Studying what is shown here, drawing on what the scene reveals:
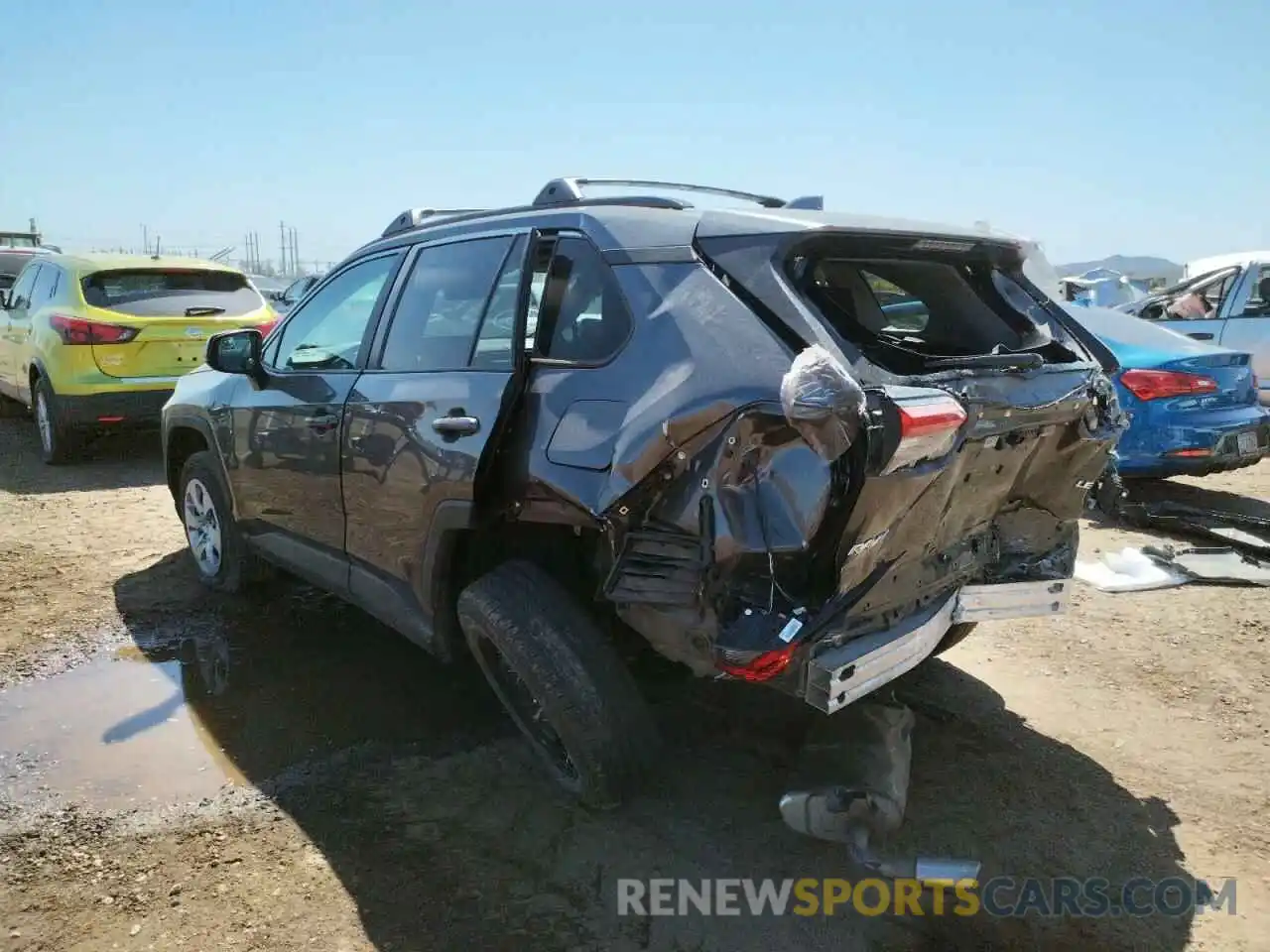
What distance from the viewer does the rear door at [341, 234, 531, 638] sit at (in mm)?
2994

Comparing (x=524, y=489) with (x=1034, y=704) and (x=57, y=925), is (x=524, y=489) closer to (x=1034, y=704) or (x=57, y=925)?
(x=57, y=925)

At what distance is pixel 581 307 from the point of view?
2.89 metres

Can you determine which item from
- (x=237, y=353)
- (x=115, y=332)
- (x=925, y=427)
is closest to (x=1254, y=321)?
(x=925, y=427)

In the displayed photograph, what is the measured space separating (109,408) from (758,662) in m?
6.95

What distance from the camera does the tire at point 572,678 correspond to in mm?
2746

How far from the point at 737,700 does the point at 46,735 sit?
2639mm

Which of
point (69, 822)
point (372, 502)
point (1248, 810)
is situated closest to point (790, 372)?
point (372, 502)

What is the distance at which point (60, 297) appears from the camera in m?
7.79

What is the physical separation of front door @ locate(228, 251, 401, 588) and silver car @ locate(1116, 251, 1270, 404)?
7.96 m

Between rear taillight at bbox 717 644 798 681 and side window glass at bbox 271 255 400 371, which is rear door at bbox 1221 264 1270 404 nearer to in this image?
side window glass at bbox 271 255 400 371

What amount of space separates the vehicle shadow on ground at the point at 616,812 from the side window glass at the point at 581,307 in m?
1.32

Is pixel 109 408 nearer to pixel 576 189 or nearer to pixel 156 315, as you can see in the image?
pixel 156 315

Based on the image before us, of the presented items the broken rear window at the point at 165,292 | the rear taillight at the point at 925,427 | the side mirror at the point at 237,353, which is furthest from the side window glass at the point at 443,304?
the broken rear window at the point at 165,292

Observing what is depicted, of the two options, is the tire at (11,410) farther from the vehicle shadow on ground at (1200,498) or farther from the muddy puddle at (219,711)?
the vehicle shadow on ground at (1200,498)
